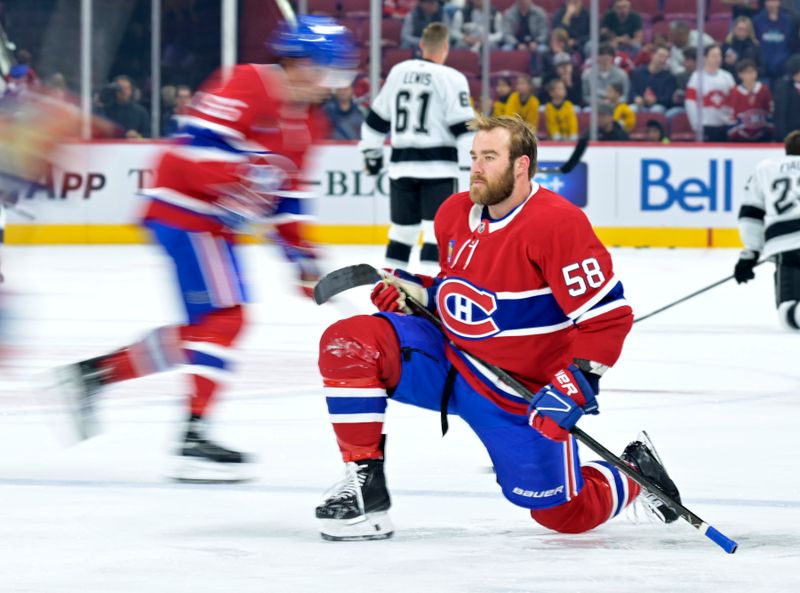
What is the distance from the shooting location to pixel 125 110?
11.1 metres

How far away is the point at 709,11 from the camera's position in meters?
10.7

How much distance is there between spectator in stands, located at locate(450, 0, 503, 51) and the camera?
1095cm

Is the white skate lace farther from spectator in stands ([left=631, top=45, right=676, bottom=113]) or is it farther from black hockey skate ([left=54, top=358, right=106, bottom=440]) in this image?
spectator in stands ([left=631, top=45, right=676, bottom=113])

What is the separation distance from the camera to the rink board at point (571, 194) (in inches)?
418

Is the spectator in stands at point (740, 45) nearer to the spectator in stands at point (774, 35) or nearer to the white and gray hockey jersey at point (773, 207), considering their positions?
the spectator in stands at point (774, 35)

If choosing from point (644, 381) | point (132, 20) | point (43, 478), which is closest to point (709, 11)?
point (132, 20)

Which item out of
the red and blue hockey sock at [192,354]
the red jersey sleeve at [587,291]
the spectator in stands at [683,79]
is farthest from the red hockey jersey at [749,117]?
the red jersey sleeve at [587,291]

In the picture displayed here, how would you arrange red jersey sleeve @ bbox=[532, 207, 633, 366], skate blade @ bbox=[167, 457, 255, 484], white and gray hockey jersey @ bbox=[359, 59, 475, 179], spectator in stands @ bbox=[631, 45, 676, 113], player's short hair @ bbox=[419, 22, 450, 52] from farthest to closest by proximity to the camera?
spectator in stands @ bbox=[631, 45, 676, 113] → white and gray hockey jersey @ bbox=[359, 59, 475, 179] → player's short hair @ bbox=[419, 22, 450, 52] → skate blade @ bbox=[167, 457, 255, 484] → red jersey sleeve @ bbox=[532, 207, 633, 366]

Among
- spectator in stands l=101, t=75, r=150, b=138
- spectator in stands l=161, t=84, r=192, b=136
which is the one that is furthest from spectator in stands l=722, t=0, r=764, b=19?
spectator in stands l=101, t=75, r=150, b=138

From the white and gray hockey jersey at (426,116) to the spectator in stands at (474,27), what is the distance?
3770 mm

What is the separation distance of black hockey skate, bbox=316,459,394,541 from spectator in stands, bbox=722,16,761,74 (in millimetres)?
8374

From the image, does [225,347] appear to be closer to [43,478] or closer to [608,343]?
[43,478]

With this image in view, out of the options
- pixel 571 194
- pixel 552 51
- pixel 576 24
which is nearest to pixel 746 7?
pixel 576 24

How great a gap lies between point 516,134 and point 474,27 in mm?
8262
